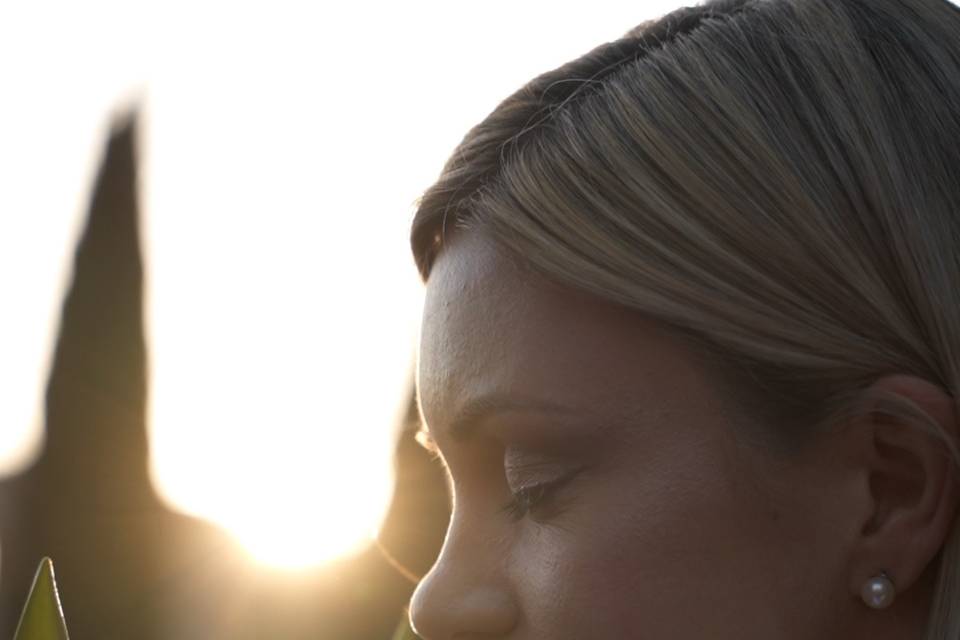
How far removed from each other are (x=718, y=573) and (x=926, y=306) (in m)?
0.43

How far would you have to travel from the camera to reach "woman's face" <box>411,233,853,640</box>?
6.48 ft

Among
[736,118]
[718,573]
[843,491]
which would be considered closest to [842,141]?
[736,118]

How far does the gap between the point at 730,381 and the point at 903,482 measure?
255 mm

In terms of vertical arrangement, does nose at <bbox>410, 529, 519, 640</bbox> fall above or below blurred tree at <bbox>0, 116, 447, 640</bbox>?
above

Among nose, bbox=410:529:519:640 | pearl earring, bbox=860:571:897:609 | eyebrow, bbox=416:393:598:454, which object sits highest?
eyebrow, bbox=416:393:598:454

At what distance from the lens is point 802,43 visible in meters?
2.19

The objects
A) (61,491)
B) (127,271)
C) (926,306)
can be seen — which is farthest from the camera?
(127,271)

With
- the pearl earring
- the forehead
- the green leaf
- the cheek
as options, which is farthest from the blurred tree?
the green leaf

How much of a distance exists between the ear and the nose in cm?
46

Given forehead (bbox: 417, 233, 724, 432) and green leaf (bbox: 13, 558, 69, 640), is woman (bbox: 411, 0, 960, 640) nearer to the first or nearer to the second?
forehead (bbox: 417, 233, 724, 432)

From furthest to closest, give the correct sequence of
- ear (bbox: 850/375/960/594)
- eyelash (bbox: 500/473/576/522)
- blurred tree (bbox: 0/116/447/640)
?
blurred tree (bbox: 0/116/447/640) → eyelash (bbox: 500/473/576/522) → ear (bbox: 850/375/960/594)

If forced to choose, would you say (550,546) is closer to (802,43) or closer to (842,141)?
(842,141)

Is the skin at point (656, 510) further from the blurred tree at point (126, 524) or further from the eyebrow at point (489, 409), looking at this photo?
the blurred tree at point (126, 524)

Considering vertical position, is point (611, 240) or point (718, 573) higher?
point (611, 240)
